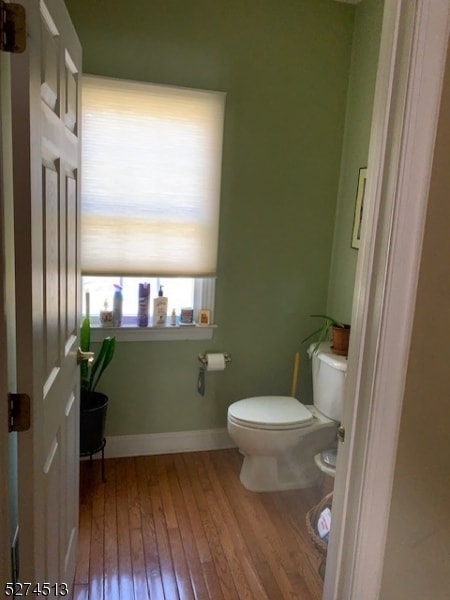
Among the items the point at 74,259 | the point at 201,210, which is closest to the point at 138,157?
the point at 201,210

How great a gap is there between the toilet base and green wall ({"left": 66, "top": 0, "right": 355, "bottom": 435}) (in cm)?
46

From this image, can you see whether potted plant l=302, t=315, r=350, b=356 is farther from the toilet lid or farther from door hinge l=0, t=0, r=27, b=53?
door hinge l=0, t=0, r=27, b=53

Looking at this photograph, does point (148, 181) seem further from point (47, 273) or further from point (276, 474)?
point (276, 474)

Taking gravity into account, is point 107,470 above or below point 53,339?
below

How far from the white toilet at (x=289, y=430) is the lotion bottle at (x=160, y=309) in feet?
2.09

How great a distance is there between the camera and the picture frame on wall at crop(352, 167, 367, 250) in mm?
2607

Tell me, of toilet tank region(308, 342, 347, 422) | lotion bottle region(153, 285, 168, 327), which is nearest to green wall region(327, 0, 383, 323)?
toilet tank region(308, 342, 347, 422)

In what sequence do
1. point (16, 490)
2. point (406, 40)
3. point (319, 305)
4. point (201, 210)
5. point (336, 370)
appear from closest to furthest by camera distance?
point (406, 40) < point (16, 490) < point (336, 370) < point (201, 210) < point (319, 305)

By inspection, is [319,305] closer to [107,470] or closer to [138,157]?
[138,157]

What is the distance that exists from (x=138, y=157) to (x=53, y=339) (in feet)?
4.90

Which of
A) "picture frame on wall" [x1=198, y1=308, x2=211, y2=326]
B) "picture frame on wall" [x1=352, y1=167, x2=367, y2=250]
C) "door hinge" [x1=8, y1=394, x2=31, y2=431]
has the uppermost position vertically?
"picture frame on wall" [x1=352, y1=167, x2=367, y2=250]

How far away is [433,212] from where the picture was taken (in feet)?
3.55

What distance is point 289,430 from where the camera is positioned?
7.89ft

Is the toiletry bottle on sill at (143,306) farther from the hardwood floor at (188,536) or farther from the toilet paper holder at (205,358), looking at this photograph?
the hardwood floor at (188,536)
